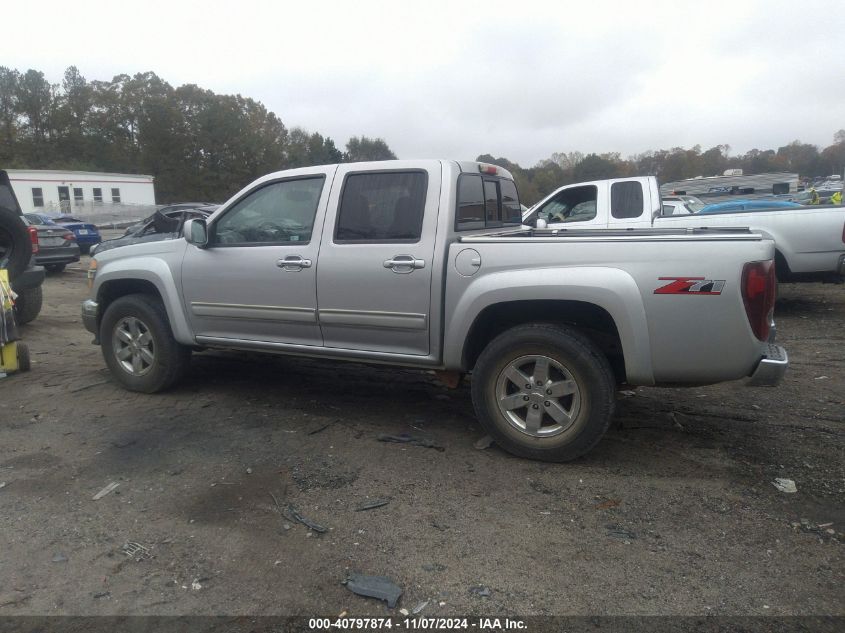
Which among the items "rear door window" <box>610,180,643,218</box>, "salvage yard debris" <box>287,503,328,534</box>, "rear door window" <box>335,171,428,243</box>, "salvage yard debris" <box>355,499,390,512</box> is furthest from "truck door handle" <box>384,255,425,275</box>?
"rear door window" <box>610,180,643,218</box>

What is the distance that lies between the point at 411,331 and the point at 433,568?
68.0 inches

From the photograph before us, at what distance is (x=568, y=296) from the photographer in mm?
3830

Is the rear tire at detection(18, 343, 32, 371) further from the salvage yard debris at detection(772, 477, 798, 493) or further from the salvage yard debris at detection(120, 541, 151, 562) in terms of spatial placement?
the salvage yard debris at detection(772, 477, 798, 493)

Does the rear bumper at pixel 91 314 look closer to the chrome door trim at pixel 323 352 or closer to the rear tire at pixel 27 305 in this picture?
the chrome door trim at pixel 323 352

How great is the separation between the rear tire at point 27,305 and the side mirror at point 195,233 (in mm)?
4636

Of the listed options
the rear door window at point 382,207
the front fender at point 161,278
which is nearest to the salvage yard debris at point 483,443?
the rear door window at point 382,207

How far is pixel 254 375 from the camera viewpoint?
6281mm

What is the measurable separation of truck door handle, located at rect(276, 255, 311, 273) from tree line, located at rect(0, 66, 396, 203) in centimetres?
6051

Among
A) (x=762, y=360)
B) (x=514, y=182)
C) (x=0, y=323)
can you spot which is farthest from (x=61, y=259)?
(x=762, y=360)

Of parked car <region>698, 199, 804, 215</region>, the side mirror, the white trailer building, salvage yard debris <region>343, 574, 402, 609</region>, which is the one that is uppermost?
the white trailer building

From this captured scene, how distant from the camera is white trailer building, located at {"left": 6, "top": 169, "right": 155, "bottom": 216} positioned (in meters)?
40.1

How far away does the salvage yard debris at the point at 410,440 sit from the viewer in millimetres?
4426

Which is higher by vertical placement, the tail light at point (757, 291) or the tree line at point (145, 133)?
the tree line at point (145, 133)

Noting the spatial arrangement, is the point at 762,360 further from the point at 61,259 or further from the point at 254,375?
the point at 61,259
